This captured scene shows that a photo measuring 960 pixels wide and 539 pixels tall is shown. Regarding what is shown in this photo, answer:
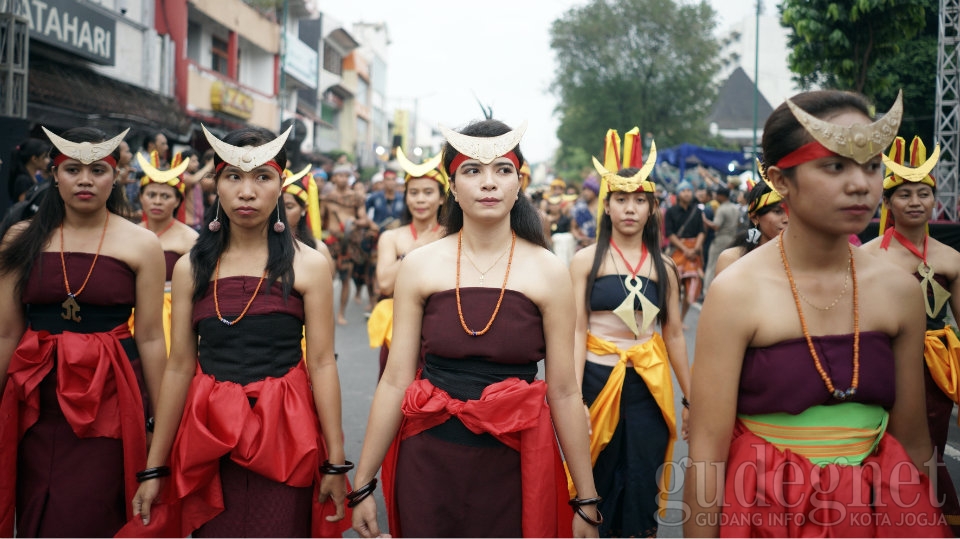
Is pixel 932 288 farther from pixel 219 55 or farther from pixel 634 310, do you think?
pixel 219 55

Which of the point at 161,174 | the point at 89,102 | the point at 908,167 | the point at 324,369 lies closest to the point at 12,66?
the point at 161,174

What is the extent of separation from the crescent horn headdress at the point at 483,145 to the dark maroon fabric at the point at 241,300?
3.25ft

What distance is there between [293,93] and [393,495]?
3783 centimetres

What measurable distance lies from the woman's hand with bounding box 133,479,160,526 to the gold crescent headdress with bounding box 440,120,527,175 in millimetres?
1782

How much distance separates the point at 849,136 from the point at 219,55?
31143 mm

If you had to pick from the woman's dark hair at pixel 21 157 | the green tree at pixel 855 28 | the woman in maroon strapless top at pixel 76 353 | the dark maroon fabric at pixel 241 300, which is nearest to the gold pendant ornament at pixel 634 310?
the dark maroon fabric at pixel 241 300

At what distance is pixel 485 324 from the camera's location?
3.10 meters

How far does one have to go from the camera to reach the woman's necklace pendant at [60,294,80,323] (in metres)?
3.92

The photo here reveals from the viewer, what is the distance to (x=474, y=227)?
329 cm

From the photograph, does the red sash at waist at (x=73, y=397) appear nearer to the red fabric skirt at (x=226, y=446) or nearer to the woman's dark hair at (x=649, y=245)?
the red fabric skirt at (x=226, y=446)

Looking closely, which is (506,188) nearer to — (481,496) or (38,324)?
(481,496)

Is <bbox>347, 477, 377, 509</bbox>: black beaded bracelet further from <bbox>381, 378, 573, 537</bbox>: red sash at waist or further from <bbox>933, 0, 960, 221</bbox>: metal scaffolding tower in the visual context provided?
<bbox>933, 0, 960, 221</bbox>: metal scaffolding tower

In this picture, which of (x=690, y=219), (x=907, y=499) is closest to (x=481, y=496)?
(x=907, y=499)

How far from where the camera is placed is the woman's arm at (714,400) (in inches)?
96.7
